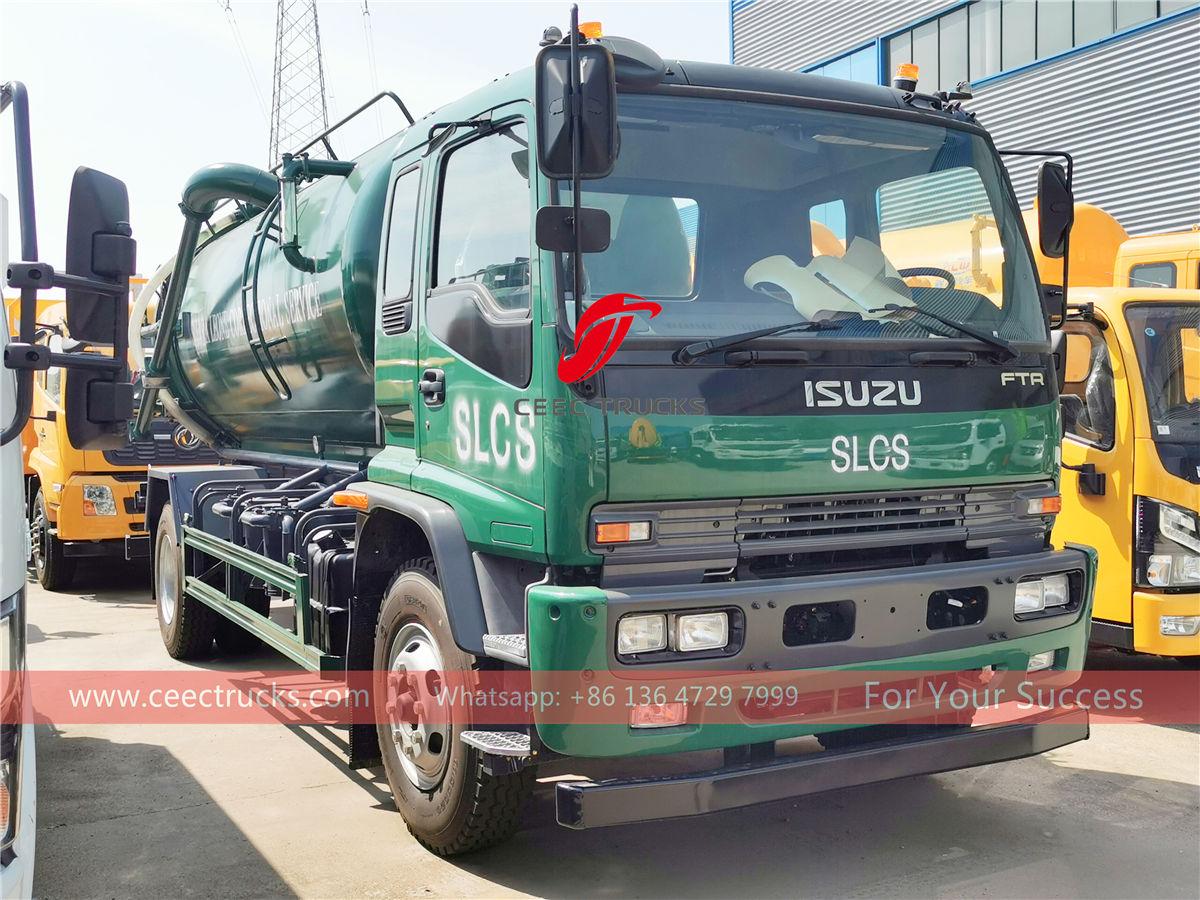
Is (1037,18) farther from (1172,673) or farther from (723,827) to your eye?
(723,827)

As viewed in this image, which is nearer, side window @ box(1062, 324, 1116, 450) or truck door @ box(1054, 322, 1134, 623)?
truck door @ box(1054, 322, 1134, 623)

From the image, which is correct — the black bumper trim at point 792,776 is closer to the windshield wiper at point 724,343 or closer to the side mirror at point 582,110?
the windshield wiper at point 724,343

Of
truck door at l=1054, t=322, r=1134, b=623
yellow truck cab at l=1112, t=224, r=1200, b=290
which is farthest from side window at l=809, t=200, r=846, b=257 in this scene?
yellow truck cab at l=1112, t=224, r=1200, b=290

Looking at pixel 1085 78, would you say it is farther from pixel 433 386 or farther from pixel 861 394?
pixel 433 386

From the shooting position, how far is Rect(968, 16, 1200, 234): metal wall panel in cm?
1811

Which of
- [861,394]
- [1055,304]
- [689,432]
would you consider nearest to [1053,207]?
[1055,304]

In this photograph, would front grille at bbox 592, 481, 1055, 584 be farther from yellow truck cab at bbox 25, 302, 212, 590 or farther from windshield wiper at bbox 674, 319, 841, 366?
yellow truck cab at bbox 25, 302, 212, 590

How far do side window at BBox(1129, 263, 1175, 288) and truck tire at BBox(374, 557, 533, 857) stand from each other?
22.1 feet

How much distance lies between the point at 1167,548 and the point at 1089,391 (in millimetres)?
918

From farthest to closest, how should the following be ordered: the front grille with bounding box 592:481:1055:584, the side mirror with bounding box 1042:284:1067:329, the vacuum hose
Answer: the vacuum hose
the side mirror with bounding box 1042:284:1067:329
the front grille with bounding box 592:481:1055:584

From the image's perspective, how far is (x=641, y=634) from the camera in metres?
3.41

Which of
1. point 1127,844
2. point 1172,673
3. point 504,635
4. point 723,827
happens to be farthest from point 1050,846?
point 1172,673

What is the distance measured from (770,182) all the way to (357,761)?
2.67 metres

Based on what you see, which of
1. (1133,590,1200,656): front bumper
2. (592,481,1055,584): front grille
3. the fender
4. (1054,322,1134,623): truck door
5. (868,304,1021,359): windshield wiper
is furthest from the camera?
(1054,322,1134,623): truck door
